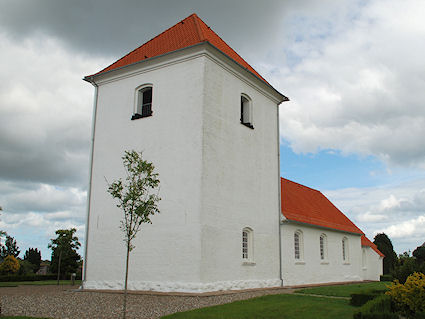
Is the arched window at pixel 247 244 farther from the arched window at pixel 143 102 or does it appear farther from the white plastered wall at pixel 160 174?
the arched window at pixel 143 102

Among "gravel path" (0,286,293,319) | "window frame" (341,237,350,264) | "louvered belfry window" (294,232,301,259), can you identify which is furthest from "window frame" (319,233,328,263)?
"gravel path" (0,286,293,319)

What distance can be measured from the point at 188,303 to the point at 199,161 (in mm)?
5422

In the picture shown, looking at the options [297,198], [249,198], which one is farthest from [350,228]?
[249,198]

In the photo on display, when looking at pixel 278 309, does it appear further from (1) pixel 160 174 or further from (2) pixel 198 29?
(2) pixel 198 29

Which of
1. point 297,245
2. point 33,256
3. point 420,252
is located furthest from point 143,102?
point 33,256

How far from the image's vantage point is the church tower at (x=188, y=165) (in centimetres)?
1565

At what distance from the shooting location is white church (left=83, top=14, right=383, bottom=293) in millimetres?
15680

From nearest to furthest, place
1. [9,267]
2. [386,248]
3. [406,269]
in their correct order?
[406,269]
[9,267]
[386,248]

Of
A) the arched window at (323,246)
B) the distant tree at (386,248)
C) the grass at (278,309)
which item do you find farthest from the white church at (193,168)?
the distant tree at (386,248)

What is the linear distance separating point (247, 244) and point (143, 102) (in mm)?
7990

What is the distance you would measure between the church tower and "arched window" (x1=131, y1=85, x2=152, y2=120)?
1.8 inches

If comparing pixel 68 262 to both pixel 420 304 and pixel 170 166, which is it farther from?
pixel 420 304

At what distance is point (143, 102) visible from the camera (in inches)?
747

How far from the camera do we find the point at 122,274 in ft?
54.6
